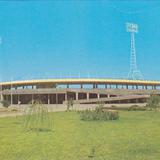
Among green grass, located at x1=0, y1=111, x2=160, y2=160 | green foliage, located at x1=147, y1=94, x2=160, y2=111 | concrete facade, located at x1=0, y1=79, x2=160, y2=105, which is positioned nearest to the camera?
green grass, located at x1=0, y1=111, x2=160, y2=160

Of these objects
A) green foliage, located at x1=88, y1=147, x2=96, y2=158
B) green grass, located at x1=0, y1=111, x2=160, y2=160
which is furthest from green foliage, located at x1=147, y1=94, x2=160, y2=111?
green foliage, located at x1=88, y1=147, x2=96, y2=158

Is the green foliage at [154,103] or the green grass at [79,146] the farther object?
the green foliage at [154,103]

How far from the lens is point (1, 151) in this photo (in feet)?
50.2

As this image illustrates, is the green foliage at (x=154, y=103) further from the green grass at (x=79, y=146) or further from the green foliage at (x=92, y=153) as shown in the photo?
the green foliage at (x=92, y=153)

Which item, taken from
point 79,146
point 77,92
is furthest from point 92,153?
point 77,92

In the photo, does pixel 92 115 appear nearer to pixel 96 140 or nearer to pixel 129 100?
pixel 96 140

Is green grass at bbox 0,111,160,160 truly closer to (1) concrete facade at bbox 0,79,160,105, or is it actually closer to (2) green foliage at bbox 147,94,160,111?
(2) green foliage at bbox 147,94,160,111

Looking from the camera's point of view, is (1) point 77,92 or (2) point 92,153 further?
(1) point 77,92

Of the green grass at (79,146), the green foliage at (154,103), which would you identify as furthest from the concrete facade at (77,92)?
the green grass at (79,146)

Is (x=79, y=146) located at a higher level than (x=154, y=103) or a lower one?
lower

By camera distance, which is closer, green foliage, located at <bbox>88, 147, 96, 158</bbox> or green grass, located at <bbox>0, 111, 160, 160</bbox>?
green foliage, located at <bbox>88, 147, 96, 158</bbox>

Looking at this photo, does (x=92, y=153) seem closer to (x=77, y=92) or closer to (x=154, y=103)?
(x=154, y=103)

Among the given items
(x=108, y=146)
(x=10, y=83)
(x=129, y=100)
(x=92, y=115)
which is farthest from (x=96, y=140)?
(x=10, y=83)

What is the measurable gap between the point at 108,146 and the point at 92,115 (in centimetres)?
1666
